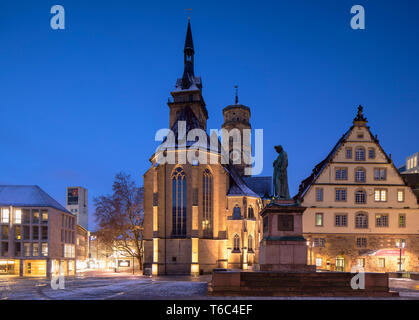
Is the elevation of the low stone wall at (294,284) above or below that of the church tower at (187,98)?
below

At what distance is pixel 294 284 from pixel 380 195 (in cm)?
2971

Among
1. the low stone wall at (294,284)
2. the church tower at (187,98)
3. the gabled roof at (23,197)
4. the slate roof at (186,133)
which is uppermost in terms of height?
the church tower at (187,98)

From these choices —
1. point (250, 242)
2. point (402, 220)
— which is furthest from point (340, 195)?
point (250, 242)

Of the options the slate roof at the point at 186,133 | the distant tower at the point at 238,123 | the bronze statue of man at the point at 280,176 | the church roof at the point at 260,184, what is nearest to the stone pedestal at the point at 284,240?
the bronze statue of man at the point at 280,176

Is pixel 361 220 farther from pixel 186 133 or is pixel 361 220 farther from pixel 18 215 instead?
pixel 18 215

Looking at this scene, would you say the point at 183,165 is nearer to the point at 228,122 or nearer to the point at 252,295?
the point at 252,295

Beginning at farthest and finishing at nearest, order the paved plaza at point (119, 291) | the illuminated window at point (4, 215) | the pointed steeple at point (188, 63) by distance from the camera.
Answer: the pointed steeple at point (188, 63) → the illuminated window at point (4, 215) → the paved plaza at point (119, 291)

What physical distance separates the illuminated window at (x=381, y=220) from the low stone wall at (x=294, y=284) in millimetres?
26772

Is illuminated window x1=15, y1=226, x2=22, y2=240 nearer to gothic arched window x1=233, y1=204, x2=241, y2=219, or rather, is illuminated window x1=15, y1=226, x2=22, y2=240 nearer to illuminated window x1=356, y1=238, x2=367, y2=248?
gothic arched window x1=233, y1=204, x2=241, y2=219

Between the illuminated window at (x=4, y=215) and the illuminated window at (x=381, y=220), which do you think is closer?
the illuminated window at (x=381, y=220)

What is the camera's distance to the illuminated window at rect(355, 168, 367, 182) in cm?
4256

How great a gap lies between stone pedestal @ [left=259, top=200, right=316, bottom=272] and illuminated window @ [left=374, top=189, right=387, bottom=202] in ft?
89.8

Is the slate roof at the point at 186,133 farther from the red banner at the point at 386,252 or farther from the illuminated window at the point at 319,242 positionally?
the red banner at the point at 386,252

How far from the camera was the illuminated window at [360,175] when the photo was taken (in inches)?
1676
